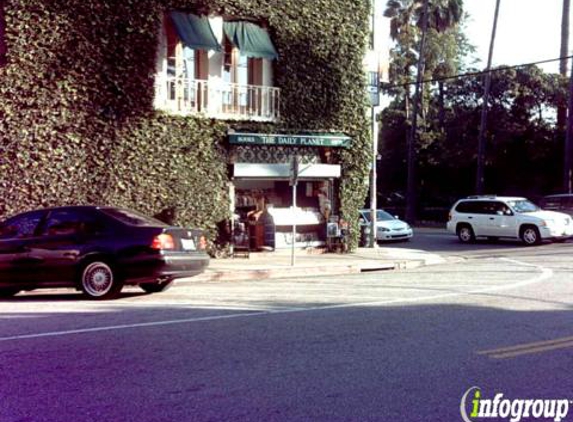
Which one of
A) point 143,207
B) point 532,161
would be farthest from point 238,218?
point 532,161

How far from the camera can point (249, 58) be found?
2003 centimetres

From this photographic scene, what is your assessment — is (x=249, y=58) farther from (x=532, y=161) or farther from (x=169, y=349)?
(x=532, y=161)

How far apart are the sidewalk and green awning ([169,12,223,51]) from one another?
533 centimetres

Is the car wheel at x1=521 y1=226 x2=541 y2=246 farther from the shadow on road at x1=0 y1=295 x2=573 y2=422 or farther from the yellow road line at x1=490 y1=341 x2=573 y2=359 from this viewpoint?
the yellow road line at x1=490 y1=341 x2=573 y2=359

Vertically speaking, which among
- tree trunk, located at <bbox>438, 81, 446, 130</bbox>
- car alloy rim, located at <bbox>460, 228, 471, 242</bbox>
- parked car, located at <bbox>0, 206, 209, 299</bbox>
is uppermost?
tree trunk, located at <bbox>438, 81, 446, 130</bbox>

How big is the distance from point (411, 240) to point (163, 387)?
23386 mm

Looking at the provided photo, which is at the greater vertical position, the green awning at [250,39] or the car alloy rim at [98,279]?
the green awning at [250,39]

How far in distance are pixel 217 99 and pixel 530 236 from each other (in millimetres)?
11693

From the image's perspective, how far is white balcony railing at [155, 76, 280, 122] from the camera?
18406 millimetres

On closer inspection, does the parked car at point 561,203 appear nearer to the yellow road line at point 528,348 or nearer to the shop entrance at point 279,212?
the shop entrance at point 279,212

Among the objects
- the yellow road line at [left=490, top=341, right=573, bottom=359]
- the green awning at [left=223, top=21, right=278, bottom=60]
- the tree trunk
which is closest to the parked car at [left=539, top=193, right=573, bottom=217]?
the green awning at [left=223, top=21, right=278, bottom=60]

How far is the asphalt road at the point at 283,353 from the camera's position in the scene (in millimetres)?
5297

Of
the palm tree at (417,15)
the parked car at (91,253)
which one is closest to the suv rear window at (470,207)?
the parked car at (91,253)

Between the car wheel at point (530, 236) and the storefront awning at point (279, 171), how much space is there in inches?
300
